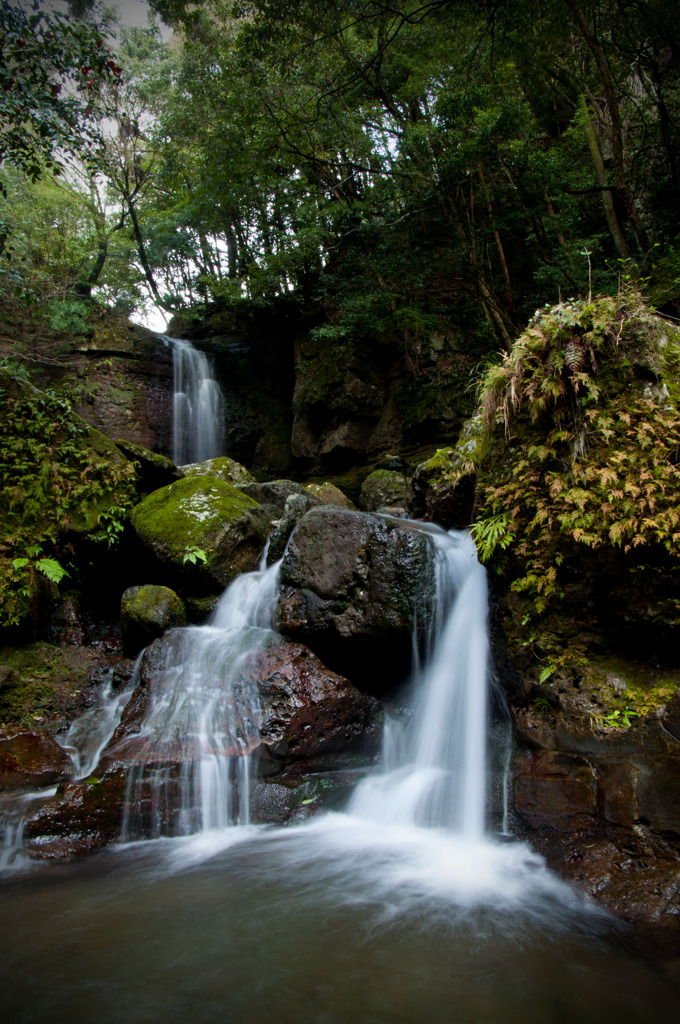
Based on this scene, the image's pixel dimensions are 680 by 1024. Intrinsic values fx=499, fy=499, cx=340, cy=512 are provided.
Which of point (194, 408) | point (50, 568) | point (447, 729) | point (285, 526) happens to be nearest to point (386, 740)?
point (447, 729)

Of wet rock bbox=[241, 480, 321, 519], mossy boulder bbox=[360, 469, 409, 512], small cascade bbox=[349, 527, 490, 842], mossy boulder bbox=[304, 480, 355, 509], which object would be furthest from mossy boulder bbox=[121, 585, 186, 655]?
mossy boulder bbox=[360, 469, 409, 512]

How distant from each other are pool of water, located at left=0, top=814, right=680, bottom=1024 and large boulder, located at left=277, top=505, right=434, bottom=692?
75.7 inches

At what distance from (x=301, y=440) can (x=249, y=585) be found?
8.17 m

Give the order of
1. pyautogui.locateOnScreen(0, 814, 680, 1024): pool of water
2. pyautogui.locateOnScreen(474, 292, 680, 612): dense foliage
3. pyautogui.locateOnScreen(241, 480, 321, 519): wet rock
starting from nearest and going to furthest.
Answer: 1. pyautogui.locateOnScreen(0, 814, 680, 1024): pool of water
2. pyautogui.locateOnScreen(474, 292, 680, 612): dense foliage
3. pyautogui.locateOnScreen(241, 480, 321, 519): wet rock

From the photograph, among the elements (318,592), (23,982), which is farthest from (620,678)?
(23,982)

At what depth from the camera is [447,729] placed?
4773mm

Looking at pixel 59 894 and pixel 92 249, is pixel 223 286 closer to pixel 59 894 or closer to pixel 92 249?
pixel 92 249

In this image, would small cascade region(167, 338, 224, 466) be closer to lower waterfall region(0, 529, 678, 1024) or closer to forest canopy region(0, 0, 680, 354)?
forest canopy region(0, 0, 680, 354)

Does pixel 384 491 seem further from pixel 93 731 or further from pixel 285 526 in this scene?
pixel 93 731

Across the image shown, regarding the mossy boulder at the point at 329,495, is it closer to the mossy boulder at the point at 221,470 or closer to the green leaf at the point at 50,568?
the mossy boulder at the point at 221,470

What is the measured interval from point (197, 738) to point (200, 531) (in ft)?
10.8

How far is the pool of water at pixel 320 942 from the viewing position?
7.49 feet

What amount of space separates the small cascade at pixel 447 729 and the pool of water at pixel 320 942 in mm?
346

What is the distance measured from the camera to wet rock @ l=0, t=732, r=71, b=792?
475 centimetres
